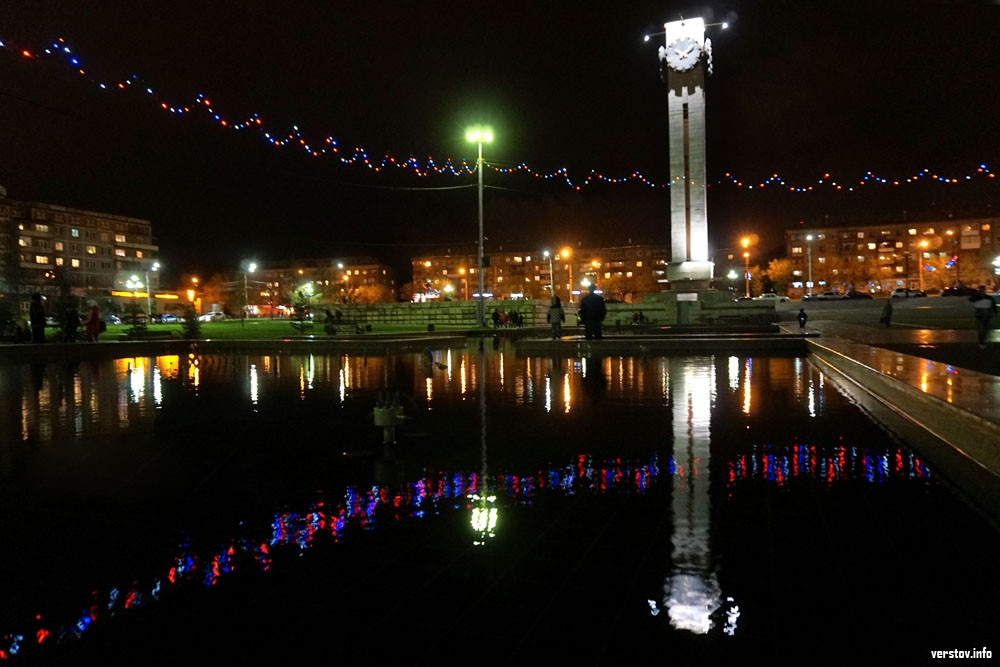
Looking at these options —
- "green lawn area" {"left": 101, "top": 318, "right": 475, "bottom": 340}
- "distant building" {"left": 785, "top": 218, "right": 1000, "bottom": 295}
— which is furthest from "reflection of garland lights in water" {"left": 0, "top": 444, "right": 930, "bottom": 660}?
"distant building" {"left": 785, "top": 218, "right": 1000, "bottom": 295}

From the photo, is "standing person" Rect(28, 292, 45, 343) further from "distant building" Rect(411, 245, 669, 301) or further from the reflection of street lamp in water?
"distant building" Rect(411, 245, 669, 301)

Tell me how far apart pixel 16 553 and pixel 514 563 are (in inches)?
114

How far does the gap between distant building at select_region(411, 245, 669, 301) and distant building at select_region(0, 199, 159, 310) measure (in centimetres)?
4643

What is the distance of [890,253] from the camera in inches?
4594

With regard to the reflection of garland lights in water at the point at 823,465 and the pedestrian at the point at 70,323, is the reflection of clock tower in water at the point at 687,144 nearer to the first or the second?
the pedestrian at the point at 70,323

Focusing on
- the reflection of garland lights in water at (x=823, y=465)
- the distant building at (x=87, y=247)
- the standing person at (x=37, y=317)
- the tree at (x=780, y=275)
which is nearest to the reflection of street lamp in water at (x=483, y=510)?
the reflection of garland lights in water at (x=823, y=465)

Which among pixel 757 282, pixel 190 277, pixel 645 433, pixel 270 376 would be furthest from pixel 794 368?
pixel 190 277

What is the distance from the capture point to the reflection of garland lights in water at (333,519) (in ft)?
9.98

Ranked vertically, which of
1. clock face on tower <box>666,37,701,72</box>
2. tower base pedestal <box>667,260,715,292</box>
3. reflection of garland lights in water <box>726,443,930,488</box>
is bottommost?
reflection of garland lights in water <box>726,443,930,488</box>

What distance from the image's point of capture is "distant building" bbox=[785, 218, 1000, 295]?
9488cm

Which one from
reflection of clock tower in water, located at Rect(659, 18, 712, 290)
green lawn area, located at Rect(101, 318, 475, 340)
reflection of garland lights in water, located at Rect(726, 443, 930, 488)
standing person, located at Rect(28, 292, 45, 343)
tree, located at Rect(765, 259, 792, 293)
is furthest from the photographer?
tree, located at Rect(765, 259, 792, 293)

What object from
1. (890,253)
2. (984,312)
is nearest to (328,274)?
(890,253)

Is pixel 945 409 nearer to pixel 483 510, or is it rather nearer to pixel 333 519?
pixel 483 510

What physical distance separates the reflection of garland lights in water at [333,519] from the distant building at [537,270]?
11914 centimetres
